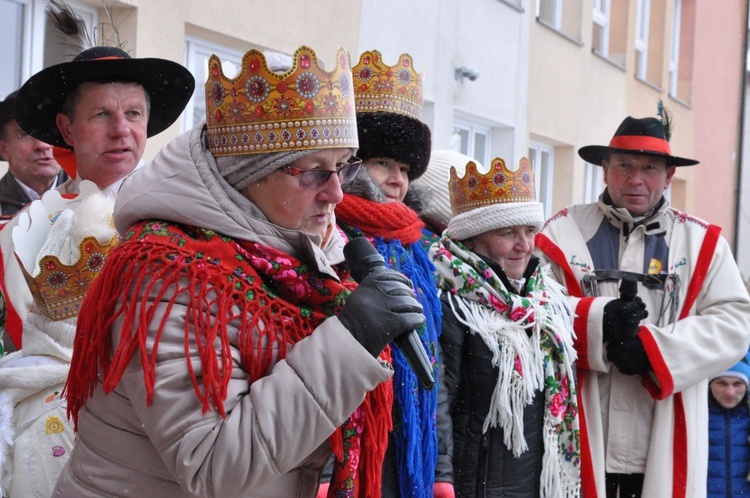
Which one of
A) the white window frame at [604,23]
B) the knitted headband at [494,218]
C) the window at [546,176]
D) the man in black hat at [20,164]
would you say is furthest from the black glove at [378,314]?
the white window frame at [604,23]

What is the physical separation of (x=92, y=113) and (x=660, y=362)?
8.36ft

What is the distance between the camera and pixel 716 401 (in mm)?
5363

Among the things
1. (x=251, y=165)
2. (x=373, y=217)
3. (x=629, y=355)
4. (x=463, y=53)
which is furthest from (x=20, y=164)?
(x=463, y=53)

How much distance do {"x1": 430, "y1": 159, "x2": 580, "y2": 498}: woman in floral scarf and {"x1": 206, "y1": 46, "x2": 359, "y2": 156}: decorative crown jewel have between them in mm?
1602

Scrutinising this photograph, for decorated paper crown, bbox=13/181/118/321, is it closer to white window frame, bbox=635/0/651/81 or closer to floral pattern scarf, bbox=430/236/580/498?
floral pattern scarf, bbox=430/236/580/498

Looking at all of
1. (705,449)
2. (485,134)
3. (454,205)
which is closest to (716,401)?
(705,449)

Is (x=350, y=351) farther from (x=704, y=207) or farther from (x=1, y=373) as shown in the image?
(x=704, y=207)

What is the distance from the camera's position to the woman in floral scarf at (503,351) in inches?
144

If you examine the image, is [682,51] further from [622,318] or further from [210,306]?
[210,306]

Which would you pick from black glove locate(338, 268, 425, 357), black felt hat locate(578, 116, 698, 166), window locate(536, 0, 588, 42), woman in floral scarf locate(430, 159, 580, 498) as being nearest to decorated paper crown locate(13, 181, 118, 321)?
black glove locate(338, 268, 425, 357)

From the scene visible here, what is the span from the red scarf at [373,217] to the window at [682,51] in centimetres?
1439

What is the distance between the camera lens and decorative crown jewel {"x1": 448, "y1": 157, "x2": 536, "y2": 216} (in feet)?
12.9

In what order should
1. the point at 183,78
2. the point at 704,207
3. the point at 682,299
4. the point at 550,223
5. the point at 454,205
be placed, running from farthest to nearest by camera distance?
the point at 704,207 → the point at 550,223 → the point at 682,299 → the point at 454,205 → the point at 183,78

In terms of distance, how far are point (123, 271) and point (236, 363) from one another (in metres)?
0.30
